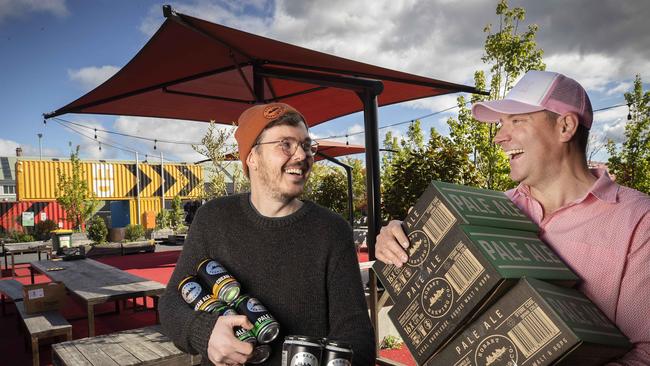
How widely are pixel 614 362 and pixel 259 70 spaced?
3691mm

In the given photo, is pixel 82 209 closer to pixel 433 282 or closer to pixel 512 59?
pixel 512 59

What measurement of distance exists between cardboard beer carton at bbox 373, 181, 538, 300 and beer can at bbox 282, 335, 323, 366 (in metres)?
0.35

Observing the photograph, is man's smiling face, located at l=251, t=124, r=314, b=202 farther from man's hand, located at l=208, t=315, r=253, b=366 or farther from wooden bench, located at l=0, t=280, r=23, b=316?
wooden bench, located at l=0, t=280, r=23, b=316

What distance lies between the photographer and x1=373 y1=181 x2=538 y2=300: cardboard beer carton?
4.51 ft

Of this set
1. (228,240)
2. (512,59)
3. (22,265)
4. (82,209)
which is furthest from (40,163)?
(228,240)

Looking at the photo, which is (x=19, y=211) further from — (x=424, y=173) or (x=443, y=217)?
(x=443, y=217)

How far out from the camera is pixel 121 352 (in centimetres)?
313

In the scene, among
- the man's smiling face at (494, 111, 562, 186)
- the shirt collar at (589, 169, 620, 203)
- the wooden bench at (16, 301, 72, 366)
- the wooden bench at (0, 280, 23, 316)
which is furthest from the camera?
the wooden bench at (0, 280, 23, 316)

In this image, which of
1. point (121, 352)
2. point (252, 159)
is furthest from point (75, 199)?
point (252, 159)

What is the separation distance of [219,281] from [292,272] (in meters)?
0.33

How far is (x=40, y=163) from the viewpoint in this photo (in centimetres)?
3284

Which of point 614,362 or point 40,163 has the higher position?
point 40,163

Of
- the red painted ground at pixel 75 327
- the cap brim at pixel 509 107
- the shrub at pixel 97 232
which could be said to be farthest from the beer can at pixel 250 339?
the shrub at pixel 97 232

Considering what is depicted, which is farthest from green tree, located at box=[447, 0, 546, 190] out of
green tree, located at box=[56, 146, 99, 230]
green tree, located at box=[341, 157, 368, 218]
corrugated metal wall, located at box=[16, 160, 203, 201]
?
corrugated metal wall, located at box=[16, 160, 203, 201]
